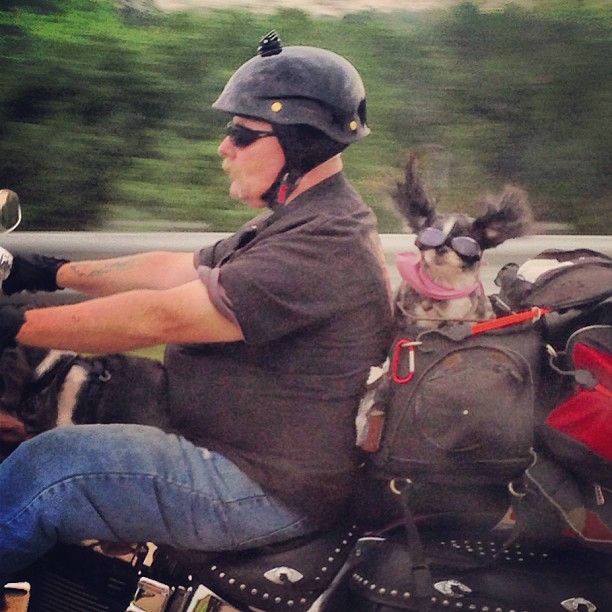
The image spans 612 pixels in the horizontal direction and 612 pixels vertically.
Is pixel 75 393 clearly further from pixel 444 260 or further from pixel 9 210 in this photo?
pixel 444 260

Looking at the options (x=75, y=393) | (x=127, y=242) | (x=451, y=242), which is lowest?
(x=75, y=393)

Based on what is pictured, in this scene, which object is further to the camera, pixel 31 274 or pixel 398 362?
pixel 31 274

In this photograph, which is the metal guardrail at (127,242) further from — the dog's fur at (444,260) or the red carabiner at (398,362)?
the red carabiner at (398,362)

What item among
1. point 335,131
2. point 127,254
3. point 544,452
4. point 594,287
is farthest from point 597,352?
point 127,254

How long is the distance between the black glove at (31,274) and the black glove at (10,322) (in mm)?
108

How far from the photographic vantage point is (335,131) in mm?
1457

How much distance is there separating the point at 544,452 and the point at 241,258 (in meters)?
0.73

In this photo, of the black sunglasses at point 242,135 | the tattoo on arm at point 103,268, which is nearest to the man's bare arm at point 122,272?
the tattoo on arm at point 103,268

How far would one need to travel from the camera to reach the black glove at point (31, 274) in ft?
5.22

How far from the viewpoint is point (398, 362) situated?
1469 millimetres

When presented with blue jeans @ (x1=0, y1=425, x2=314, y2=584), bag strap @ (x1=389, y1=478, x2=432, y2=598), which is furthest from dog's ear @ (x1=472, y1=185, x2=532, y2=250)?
blue jeans @ (x1=0, y1=425, x2=314, y2=584)

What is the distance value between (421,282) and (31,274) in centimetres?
83

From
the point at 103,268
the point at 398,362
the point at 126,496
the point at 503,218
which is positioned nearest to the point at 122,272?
the point at 103,268

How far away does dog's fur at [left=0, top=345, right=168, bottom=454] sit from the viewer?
5.20ft
